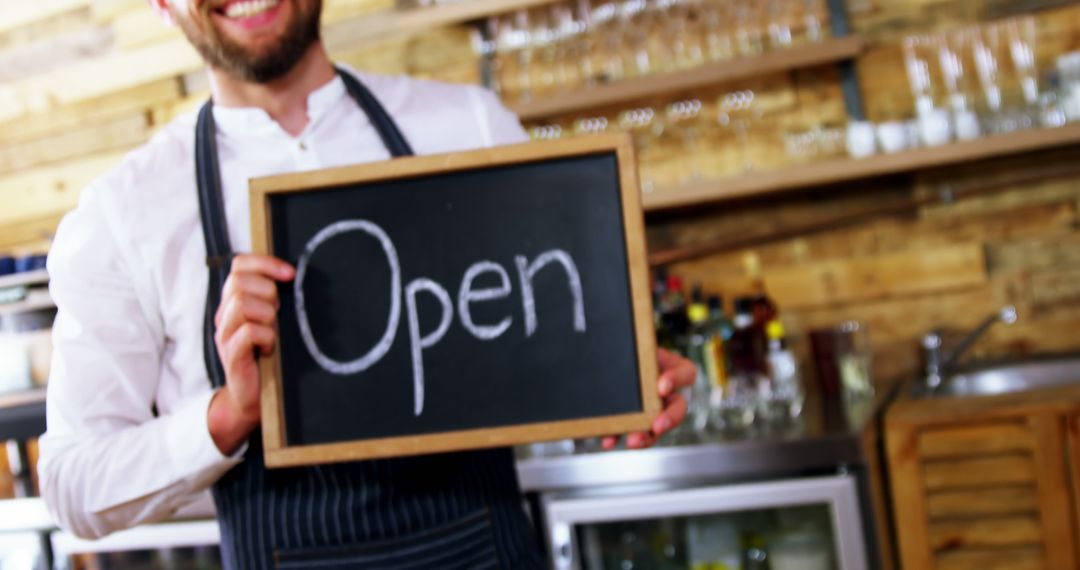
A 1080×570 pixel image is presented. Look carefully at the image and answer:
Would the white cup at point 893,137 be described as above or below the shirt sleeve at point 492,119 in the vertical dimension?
below

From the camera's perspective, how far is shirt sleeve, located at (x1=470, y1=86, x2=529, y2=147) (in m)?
1.51

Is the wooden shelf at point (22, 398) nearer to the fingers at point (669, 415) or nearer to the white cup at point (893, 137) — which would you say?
the fingers at point (669, 415)

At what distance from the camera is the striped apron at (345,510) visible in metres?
1.27

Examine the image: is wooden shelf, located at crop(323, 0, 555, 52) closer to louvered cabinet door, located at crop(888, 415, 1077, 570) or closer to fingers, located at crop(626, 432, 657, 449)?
louvered cabinet door, located at crop(888, 415, 1077, 570)

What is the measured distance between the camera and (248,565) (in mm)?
1291

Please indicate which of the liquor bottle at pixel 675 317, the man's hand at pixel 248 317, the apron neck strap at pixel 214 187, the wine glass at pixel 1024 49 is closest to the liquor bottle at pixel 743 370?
the liquor bottle at pixel 675 317

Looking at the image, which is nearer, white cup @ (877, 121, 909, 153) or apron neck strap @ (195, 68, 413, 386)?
apron neck strap @ (195, 68, 413, 386)

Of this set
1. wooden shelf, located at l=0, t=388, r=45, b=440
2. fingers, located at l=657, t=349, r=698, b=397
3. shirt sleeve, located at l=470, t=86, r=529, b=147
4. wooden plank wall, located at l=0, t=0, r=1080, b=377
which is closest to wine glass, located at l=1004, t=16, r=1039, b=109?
wooden plank wall, located at l=0, t=0, r=1080, b=377

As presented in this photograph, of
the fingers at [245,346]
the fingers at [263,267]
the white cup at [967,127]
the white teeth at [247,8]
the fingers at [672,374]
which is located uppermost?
the white teeth at [247,8]

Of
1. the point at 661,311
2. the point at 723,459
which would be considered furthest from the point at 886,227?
the point at 723,459

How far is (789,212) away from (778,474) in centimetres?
95

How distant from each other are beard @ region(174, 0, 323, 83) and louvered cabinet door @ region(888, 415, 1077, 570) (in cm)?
147

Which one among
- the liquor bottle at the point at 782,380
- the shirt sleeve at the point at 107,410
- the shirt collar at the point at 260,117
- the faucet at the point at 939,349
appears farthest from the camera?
the faucet at the point at 939,349

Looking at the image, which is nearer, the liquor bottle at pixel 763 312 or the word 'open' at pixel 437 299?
the word 'open' at pixel 437 299
